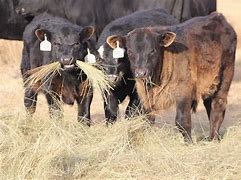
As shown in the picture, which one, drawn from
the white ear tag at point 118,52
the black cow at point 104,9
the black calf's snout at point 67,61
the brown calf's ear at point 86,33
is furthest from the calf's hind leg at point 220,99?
the black cow at point 104,9

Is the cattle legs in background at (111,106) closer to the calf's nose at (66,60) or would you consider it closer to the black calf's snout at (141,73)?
the calf's nose at (66,60)

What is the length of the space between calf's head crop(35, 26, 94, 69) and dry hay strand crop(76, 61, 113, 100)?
16 cm

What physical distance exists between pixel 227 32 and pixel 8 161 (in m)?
3.73

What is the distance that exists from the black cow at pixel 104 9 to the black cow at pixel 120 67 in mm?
1894

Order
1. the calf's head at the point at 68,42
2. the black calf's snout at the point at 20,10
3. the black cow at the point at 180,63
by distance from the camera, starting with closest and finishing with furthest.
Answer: the black cow at the point at 180,63, the calf's head at the point at 68,42, the black calf's snout at the point at 20,10

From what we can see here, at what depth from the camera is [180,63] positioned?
8.33 m

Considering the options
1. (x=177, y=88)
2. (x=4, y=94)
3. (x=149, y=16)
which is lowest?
(x=4, y=94)

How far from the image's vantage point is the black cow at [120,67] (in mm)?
8750

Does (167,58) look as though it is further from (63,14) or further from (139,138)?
(63,14)

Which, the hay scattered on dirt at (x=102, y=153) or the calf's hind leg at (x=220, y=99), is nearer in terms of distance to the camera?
the hay scattered on dirt at (x=102, y=153)

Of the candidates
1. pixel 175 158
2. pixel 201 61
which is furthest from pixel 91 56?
pixel 175 158

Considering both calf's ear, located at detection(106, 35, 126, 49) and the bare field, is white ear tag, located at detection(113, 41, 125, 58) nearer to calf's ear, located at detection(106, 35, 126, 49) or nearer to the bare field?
calf's ear, located at detection(106, 35, 126, 49)

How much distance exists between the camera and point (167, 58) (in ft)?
27.4

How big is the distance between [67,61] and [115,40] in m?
0.62
